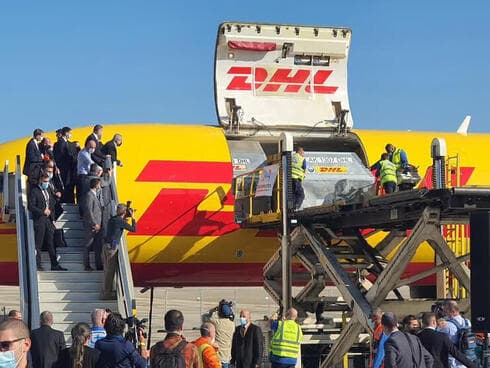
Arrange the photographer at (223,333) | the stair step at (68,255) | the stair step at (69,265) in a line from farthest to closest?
the stair step at (68,255) < the stair step at (69,265) < the photographer at (223,333)

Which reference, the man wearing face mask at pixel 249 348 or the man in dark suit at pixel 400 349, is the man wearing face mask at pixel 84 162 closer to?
the man wearing face mask at pixel 249 348

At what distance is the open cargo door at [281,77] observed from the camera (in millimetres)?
20000

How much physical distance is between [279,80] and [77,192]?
580 centimetres

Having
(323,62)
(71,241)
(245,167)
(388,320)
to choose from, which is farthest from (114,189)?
(388,320)

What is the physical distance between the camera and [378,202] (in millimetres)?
14180

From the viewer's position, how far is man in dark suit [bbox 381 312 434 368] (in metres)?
9.18

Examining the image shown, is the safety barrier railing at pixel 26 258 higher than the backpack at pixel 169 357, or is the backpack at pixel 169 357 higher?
the safety barrier railing at pixel 26 258

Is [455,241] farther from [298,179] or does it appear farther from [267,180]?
[267,180]

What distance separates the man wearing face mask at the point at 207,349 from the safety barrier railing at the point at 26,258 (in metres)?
3.66

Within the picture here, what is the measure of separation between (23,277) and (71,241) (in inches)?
105

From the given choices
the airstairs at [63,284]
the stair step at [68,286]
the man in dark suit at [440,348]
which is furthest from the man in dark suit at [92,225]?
the man in dark suit at [440,348]

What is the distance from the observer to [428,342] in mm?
10234

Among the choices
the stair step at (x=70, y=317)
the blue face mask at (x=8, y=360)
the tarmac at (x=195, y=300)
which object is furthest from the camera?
the tarmac at (x=195, y=300)

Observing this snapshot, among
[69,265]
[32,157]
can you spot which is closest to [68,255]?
[69,265]
